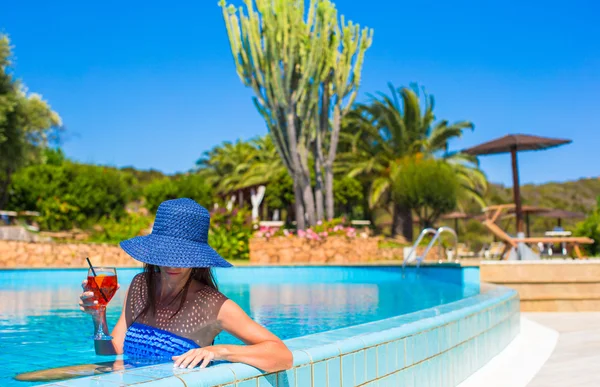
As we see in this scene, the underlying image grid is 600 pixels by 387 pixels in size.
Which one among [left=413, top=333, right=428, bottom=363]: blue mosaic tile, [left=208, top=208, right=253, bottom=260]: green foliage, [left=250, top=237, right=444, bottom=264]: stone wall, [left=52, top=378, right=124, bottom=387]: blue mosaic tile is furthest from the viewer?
[left=208, top=208, right=253, bottom=260]: green foliage

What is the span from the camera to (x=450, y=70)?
3712 centimetres

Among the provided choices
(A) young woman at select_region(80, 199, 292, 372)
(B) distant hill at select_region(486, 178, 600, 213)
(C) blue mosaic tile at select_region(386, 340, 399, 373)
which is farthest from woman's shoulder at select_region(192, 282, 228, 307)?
(B) distant hill at select_region(486, 178, 600, 213)

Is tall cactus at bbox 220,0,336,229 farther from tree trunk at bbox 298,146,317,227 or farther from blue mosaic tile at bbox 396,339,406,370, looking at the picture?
blue mosaic tile at bbox 396,339,406,370

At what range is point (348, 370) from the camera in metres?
2.62

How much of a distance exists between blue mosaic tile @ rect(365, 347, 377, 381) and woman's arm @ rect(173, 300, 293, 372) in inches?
24.7

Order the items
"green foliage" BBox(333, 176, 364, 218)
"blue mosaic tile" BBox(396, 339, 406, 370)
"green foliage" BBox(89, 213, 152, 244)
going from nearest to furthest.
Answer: "blue mosaic tile" BBox(396, 339, 406, 370)
"green foliage" BBox(89, 213, 152, 244)
"green foliage" BBox(333, 176, 364, 218)

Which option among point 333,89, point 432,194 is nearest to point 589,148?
point 432,194

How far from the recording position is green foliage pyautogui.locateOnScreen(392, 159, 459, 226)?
22219 mm

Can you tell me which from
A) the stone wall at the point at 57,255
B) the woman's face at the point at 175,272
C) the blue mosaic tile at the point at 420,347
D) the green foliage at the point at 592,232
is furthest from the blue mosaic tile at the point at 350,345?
the green foliage at the point at 592,232

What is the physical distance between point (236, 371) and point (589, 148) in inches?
1877

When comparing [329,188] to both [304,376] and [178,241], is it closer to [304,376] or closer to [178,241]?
[304,376]

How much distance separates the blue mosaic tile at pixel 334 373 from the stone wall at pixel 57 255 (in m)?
13.2

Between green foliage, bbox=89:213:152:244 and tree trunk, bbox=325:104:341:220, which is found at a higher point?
tree trunk, bbox=325:104:341:220

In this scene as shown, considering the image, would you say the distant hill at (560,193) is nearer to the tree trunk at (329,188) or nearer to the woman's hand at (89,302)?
the tree trunk at (329,188)
